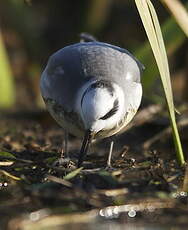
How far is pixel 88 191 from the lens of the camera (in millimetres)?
4273

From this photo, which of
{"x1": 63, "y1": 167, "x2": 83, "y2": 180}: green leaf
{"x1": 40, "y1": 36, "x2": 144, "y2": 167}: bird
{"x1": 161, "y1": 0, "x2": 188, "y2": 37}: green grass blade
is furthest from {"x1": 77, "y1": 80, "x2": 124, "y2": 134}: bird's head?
{"x1": 161, "y1": 0, "x2": 188, "y2": 37}: green grass blade

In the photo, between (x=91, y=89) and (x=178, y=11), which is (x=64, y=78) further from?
(x=178, y=11)

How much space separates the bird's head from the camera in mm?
4543

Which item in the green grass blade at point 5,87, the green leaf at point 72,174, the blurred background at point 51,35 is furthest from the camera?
the blurred background at point 51,35

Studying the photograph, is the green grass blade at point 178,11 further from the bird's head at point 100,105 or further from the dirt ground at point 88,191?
the dirt ground at point 88,191

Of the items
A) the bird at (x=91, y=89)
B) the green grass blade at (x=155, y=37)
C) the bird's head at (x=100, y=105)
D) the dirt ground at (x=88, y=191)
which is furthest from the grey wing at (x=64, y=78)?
the green grass blade at (x=155, y=37)

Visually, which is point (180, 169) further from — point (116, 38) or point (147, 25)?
point (116, 38)

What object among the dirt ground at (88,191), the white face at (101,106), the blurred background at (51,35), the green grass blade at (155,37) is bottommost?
the dirt ground at (88,191)

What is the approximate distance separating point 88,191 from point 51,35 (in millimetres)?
6292

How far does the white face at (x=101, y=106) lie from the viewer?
14.9 feet

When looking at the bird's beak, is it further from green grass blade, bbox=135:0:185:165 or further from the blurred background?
the blurred background

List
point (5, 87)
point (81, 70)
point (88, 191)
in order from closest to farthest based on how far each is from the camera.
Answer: point (88, 191), point (81, 70), point (5, 87)

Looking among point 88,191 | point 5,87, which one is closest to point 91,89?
point 88,191

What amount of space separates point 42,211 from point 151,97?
308 cm
